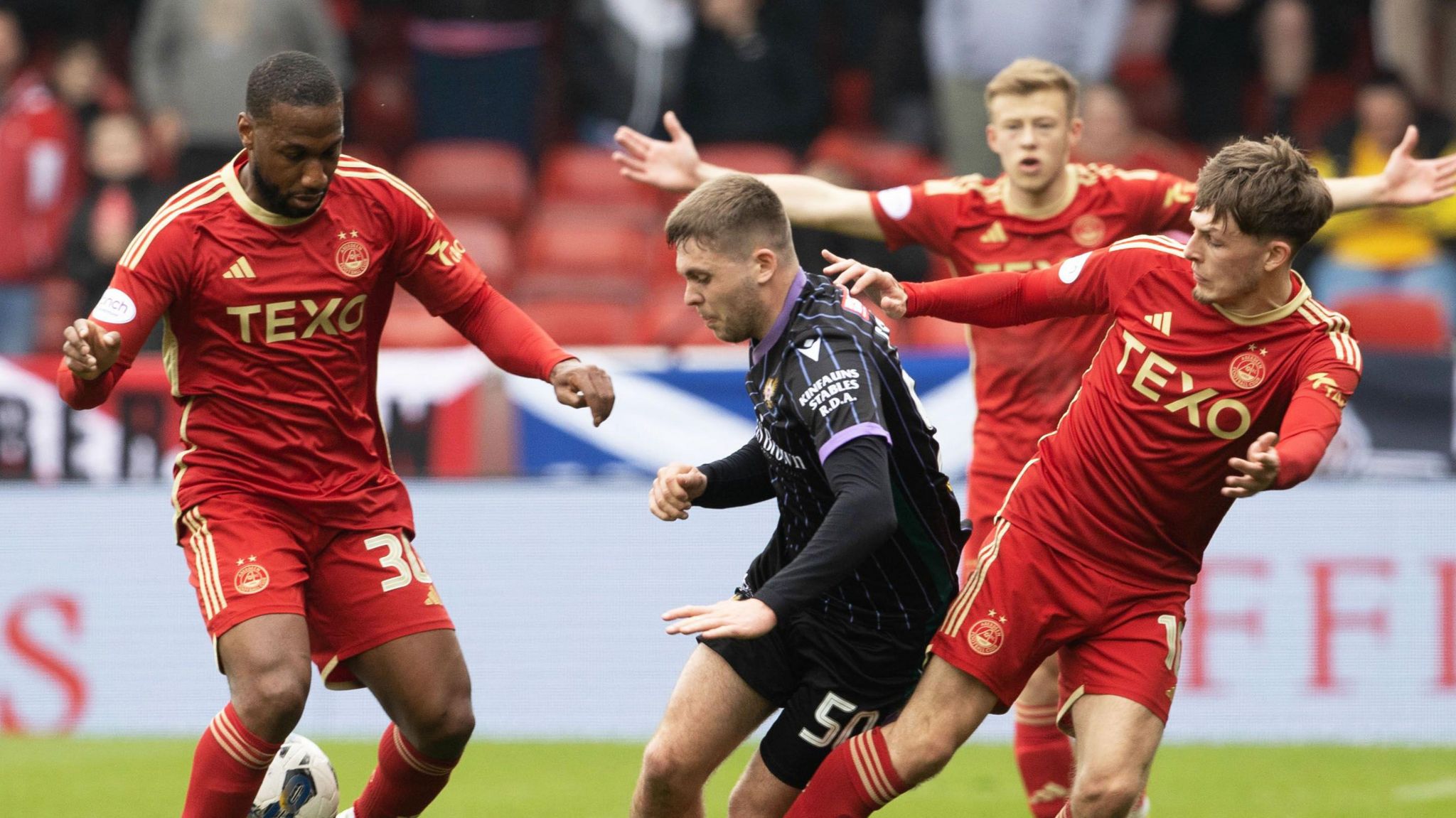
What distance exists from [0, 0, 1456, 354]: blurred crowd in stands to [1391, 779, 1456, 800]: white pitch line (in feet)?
9.94

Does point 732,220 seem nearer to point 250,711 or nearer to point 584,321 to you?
point 250,711

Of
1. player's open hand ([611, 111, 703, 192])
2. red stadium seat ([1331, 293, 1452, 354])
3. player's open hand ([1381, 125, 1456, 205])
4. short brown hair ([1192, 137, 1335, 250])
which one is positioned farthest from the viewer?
red stadium seat ([1331, 293, 1452, 354])

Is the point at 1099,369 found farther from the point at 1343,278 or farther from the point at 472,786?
the point at 1343,278

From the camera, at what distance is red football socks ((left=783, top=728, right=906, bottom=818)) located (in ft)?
16.5

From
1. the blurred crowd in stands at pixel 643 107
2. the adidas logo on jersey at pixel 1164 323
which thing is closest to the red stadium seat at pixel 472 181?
the blurred crowd in stands at pixel 643 107

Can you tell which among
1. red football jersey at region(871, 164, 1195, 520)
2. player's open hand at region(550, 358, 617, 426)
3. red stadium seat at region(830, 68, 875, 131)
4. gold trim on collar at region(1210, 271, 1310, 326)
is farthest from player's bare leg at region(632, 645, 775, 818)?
red stadium seat at region(830, 68, 875, 131)

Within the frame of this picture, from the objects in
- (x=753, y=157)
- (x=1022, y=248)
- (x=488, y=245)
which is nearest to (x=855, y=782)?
(x=1022, y=248)

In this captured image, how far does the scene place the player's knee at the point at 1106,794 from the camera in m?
4.92

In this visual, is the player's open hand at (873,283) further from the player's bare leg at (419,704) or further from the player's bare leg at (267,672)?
the player's bare leg at (267,672)

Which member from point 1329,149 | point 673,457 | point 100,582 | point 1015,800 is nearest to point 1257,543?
point 1015,800

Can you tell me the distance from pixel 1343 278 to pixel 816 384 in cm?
783

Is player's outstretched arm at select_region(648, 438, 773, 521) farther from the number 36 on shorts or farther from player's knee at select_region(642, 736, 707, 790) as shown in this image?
the number 36 on shorts

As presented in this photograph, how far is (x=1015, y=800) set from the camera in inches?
314

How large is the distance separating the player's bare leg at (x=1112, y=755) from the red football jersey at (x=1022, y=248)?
1643 millimetres
